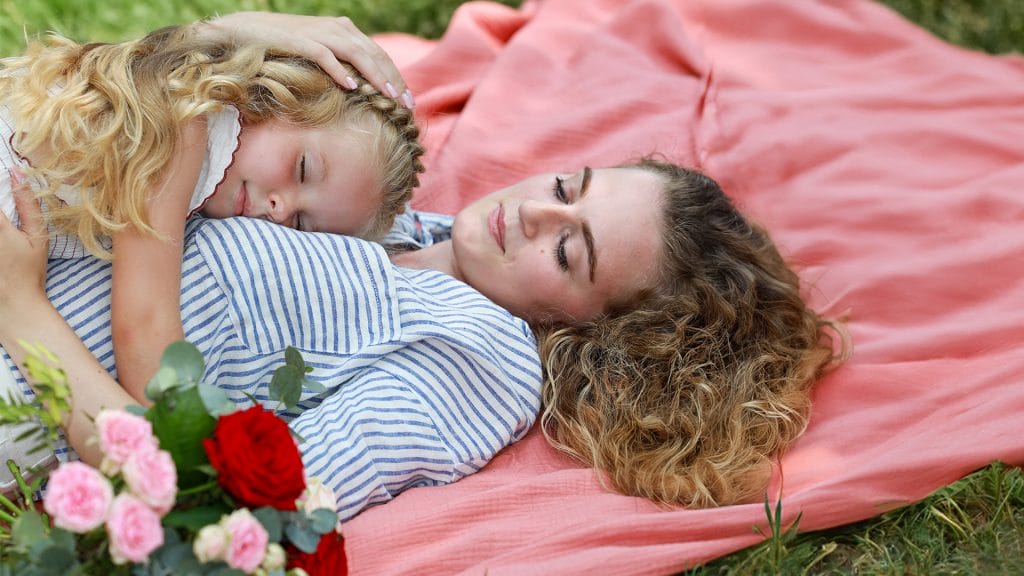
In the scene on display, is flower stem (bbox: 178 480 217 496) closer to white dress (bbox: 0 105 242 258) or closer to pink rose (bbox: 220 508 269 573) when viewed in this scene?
pink rose (bbox: 220 508 269 573)

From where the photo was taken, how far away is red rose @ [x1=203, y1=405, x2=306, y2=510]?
1.40 metres

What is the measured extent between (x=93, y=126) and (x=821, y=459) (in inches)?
65.0

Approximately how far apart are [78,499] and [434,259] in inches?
60.5

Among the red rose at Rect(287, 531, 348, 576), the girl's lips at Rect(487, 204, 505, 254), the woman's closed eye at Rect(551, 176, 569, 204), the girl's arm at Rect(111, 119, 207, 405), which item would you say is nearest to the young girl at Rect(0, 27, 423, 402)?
the girl's arm at Rect(111, 119, 207, 405)

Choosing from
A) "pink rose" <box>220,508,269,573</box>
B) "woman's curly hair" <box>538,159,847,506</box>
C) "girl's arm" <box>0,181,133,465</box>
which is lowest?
"woman's curly hair" <box>538,159,847,506</box>

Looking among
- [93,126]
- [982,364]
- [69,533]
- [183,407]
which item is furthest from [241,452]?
[982,364]

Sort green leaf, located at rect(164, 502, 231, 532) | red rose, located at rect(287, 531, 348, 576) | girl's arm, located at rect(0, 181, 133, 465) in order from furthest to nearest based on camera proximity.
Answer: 1. girl's arm, located at rect(0, 181, 133, 465)
2. red rose, located at rect(287, 531, 348, 576)
3. green leaf, located at rect(164, 502, 231, 532)

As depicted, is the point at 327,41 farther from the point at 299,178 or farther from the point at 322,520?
the point at 322,520

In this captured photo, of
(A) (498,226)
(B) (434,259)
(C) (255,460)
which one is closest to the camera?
(C) (255,460)

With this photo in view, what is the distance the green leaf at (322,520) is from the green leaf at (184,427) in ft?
0.53

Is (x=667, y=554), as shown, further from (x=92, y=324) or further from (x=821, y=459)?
(x=92, y=324)

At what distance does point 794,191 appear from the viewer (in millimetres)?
3250

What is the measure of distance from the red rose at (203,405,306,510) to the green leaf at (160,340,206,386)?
0.08 metres

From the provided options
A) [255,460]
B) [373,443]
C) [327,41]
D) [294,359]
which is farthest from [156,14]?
[255,460]
